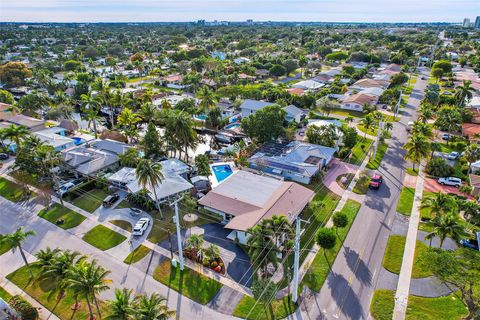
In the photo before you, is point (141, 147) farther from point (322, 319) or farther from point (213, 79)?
point (213, 79)

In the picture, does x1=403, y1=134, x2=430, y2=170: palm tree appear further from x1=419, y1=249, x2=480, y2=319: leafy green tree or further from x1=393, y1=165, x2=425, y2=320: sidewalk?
x1=419, y1=249, x2=480, y2=319: leafy green tree

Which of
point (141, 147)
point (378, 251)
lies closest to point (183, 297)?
point (378, 251)

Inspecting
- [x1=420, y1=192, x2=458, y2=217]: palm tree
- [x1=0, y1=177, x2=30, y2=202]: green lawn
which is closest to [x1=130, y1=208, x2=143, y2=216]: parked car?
[x1=0, y1=177, x2=30, y2=202]: green lawn

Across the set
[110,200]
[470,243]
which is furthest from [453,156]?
[110,200]

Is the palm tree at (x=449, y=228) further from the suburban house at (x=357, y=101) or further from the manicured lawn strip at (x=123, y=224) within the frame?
the suburban house at (x=357, y=101)

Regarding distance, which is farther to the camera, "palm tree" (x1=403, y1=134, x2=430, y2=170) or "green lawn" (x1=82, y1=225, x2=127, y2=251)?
"palm tree" (x1=403, y1=134, x2=430, y2=170)

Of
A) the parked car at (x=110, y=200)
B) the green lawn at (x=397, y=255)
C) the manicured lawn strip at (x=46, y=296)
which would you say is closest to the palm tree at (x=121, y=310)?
the manicured lawn strip at (x=46, y=296)
